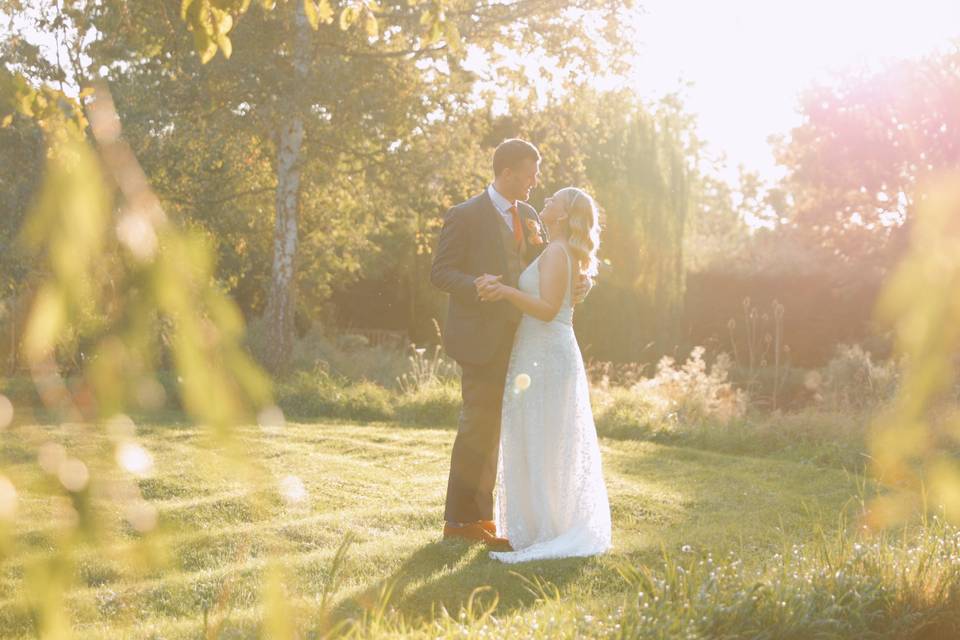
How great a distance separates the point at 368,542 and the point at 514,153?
2.27 m

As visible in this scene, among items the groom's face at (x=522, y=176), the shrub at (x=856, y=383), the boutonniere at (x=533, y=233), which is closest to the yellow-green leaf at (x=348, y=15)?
the groom's face at (x=522, y=176)

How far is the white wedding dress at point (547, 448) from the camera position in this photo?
5332 mm

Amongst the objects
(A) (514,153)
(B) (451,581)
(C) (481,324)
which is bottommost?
(B) (451,581)

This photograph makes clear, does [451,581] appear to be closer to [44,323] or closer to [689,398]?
[689,398]

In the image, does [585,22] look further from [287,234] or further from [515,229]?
[515,229]

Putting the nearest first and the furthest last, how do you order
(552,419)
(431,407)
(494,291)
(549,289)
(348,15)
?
1. (348,15)
2. (494,291)
3. (549,289)
4. (552,419)
5. (431,407)

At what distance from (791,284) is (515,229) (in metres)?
18.8

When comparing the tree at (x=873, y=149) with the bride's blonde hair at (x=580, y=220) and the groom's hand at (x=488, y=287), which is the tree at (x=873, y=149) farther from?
the groom's hand at (x=488, y=287)

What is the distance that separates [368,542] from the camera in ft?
18.3

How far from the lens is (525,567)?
16.3 feet

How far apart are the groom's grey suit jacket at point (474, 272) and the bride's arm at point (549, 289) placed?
0.69 feet

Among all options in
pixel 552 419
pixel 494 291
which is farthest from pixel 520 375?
pixel 494 291

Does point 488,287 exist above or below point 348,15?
below

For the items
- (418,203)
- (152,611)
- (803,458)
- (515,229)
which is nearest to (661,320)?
(418,203)
